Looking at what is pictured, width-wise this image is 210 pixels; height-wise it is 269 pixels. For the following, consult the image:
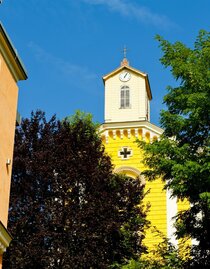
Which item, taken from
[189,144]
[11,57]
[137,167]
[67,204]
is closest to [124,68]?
[137,167]

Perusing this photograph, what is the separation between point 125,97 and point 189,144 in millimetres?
15325

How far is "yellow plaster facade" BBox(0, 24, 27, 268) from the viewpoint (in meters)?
13.6

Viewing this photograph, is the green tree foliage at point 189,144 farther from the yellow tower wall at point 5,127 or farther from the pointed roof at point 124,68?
the pointed roof at point 124,68

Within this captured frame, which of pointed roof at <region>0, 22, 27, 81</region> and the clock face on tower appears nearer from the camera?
pointed roof at <region>0, 22, 27, 81</region>

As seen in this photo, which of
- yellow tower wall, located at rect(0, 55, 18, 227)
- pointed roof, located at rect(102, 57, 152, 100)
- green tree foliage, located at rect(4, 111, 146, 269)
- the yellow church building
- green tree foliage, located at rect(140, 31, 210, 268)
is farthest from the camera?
pointed roof, located at rect(102, 57, 152, 100)

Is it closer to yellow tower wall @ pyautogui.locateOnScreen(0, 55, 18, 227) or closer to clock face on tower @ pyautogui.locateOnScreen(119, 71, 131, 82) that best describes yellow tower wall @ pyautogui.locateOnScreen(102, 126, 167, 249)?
clock face on tower @ pyautogui.locateOnScreen(119, 71, 131, 82)

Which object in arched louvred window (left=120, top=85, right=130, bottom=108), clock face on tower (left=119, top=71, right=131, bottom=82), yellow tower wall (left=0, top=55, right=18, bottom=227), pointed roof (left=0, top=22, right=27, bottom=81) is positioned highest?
clock face on tower (left=119, top=71, right=131, bottom=82)

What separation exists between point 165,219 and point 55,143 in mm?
8293

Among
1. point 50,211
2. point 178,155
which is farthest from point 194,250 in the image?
point 50,211

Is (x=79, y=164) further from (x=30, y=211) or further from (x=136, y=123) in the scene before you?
(x=136, y=123)

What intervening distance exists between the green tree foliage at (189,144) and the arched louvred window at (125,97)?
1361 centimetres

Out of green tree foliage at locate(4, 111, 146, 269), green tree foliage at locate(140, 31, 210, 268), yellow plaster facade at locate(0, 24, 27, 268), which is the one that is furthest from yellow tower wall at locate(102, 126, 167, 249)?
yellow plaster facade at locate(0, 24, 27, 268)

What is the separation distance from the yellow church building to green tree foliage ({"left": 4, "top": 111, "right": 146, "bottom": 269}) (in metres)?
4.38

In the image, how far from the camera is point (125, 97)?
33781 millimetres
